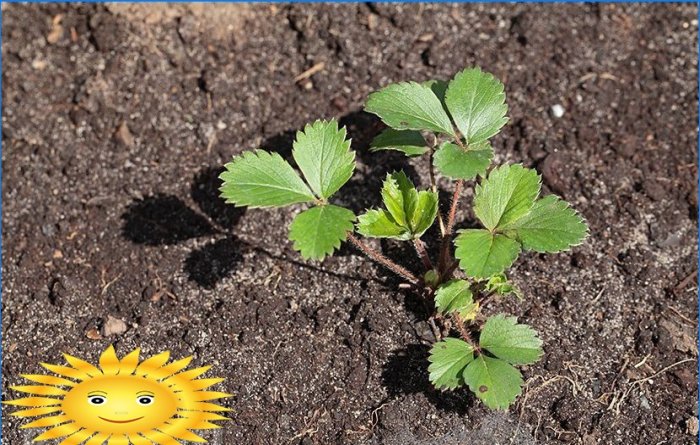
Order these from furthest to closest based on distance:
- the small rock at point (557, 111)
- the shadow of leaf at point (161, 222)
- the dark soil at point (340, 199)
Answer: the small rock at point (557, 111)
the shadow of leaf at point (161, 222)
the dark soil at point (340, 199)

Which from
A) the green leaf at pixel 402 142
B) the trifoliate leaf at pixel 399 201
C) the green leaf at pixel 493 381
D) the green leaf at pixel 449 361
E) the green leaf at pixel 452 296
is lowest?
the green leaf at pixel 493 381

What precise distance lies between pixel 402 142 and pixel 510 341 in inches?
22.7

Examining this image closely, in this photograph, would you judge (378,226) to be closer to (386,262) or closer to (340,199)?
(386,262)

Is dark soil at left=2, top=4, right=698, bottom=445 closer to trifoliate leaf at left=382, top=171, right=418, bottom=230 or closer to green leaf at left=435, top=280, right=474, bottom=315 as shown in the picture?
green leaf at left=435, top=280, right=474, bottom=315

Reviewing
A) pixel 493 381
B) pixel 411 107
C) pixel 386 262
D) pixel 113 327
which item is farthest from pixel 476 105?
pixel 113 327

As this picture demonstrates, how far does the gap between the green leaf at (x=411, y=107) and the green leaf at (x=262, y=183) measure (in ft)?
0.85

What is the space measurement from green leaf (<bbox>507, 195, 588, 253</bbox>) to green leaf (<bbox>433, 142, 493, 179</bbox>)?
0.61ft

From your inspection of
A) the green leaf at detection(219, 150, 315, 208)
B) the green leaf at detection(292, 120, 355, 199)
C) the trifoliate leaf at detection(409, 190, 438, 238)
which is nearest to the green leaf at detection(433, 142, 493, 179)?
the trifoliate leaf at detection(409, 190, 438, 238)

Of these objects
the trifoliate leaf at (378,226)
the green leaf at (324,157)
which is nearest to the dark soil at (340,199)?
the trifoliate leaf at (378,226)

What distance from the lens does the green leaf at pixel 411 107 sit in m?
2.21

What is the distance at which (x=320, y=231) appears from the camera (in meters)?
2.07

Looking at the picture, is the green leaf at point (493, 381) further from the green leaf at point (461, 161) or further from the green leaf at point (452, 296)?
the green leaf at point (461, 161)

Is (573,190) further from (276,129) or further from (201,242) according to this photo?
(201,242)

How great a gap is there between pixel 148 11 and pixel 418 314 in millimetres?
1444
